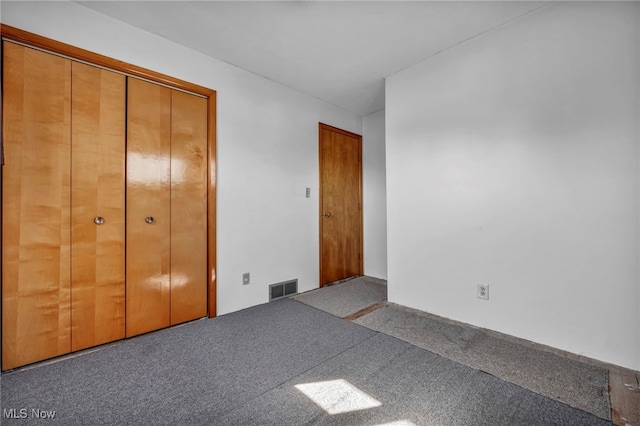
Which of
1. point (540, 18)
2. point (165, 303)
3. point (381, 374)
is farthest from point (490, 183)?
point (165, 303)

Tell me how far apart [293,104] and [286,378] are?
9.67ft

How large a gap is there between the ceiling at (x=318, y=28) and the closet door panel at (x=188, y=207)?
0.58m

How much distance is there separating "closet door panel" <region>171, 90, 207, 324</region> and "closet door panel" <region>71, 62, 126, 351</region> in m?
0.39

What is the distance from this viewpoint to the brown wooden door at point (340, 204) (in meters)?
3.74

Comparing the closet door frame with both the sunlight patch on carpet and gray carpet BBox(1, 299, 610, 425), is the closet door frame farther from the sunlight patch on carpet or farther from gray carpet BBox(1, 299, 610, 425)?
the sunlight patch on carpet

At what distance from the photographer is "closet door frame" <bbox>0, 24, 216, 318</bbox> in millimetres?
1798

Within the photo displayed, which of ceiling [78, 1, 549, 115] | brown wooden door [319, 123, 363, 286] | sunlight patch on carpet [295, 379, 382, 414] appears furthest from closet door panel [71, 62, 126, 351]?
brown wooden door [319, 123, 363, 286]

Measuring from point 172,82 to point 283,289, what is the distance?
7.94 feet

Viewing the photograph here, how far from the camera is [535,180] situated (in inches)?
82.0

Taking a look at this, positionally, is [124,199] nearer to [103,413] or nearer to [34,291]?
[34,291]

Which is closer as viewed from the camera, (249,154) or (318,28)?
(318,28)

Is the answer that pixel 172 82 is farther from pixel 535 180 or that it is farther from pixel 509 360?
pixel 509 360

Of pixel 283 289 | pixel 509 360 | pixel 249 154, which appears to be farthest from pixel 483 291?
pixel 249 154

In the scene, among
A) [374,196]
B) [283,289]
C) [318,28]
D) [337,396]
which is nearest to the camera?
[337,396]
